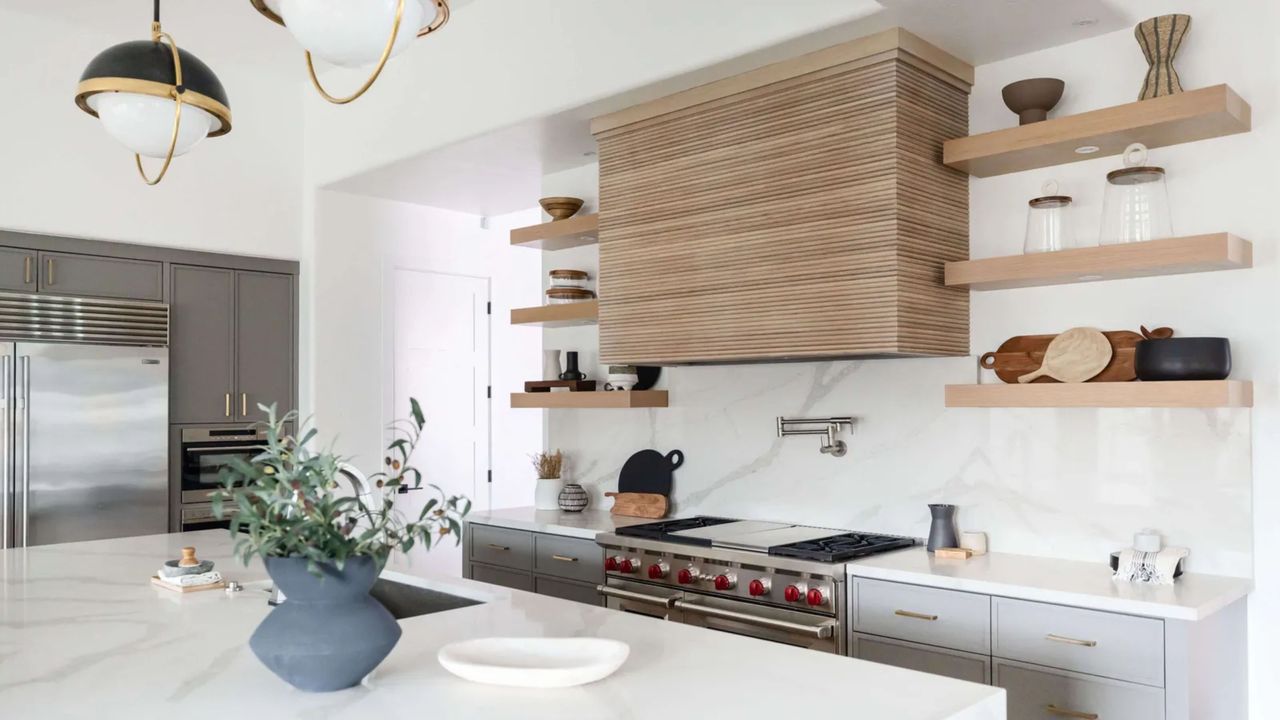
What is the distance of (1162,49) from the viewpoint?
292 cm

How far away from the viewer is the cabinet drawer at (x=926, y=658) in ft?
9.37

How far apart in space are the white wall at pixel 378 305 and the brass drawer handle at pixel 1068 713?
3.91 metres

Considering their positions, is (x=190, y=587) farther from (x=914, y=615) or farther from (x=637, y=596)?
(x=914, y=615)

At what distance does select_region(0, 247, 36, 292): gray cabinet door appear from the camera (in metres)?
4.66

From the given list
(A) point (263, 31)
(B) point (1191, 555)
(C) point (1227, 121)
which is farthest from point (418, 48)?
(B) point (1191, 555)

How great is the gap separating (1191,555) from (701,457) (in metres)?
1.95

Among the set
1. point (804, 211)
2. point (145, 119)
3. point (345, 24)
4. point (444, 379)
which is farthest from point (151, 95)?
point (444, 379)

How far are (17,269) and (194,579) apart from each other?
280 centimetres

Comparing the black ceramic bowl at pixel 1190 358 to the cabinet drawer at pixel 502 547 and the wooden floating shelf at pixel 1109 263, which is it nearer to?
the wooden floating shelf at pixel 1109 263

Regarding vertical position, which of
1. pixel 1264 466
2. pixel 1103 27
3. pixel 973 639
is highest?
pixel 1103 27

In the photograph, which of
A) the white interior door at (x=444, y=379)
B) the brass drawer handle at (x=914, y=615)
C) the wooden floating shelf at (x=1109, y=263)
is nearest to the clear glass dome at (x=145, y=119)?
the wooden floating shelf at (x=1109, y=263)

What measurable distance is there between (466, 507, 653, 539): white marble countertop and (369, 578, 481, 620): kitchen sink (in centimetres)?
127

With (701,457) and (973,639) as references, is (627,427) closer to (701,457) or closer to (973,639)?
(701,457)

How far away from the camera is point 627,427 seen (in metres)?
4.70
